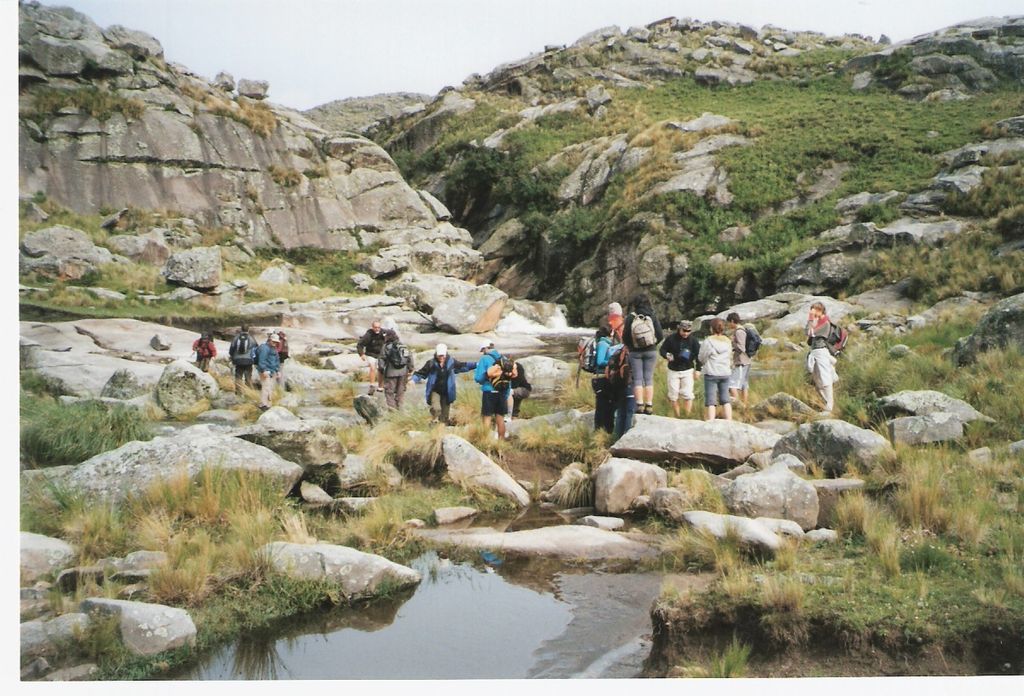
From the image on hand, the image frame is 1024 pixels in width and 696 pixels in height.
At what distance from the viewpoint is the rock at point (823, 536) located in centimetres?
631

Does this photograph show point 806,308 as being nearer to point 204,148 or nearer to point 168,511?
point 168,511

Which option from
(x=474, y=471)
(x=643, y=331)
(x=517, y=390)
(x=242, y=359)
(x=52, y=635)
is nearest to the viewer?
(x=52, y=635)

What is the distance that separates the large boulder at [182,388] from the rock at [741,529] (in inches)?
412

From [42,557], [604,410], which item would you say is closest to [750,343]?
[604,410]

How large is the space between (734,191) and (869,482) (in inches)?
1148

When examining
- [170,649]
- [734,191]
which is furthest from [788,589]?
[734,191]

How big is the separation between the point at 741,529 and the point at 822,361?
19.4 ft

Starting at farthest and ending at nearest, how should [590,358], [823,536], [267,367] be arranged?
[267,367], [590,358], [823,536]

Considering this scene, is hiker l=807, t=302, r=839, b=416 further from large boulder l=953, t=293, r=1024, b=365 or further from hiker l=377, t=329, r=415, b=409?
hiker l=377, t=329, r=415, b=409

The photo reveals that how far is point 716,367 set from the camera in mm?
10430

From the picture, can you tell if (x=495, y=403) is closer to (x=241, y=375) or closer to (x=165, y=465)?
(x=165, y=465)

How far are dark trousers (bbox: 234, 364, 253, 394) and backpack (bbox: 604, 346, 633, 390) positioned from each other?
348 inches

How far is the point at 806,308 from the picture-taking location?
73.5 feet

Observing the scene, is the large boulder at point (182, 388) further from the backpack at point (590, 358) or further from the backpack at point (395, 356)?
the backpack at point (590, 358)
